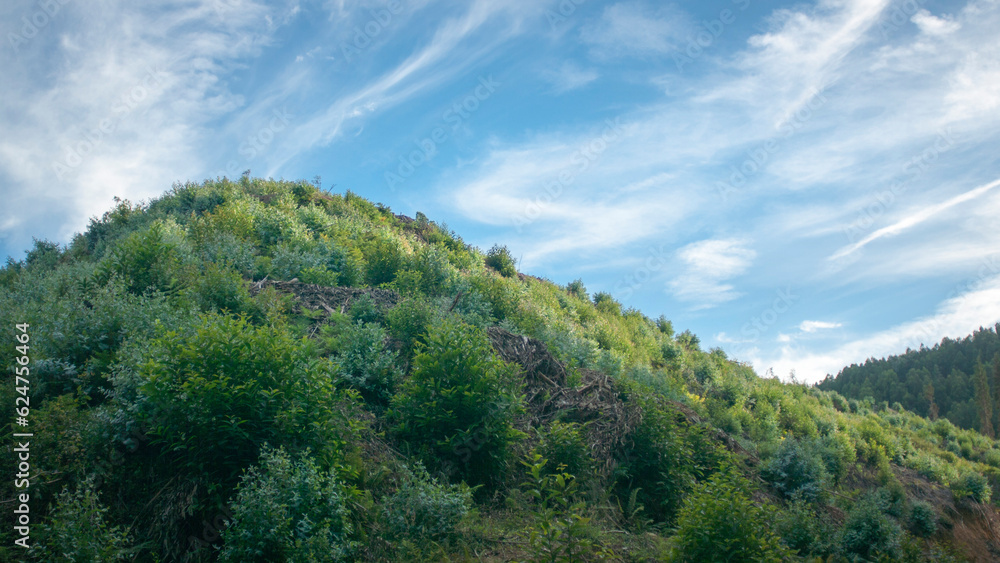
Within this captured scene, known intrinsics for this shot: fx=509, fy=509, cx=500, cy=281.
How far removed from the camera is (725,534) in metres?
6.64

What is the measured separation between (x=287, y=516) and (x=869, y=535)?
1073 centimetres

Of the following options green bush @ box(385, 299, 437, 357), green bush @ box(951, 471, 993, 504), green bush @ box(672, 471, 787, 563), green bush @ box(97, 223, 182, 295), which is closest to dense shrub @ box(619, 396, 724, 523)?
green bush @ box(672, 471, 787, 563)

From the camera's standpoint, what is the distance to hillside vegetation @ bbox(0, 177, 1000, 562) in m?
6.64

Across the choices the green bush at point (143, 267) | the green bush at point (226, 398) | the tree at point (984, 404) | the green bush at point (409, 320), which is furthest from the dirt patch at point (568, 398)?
the tree at point (984, 404)

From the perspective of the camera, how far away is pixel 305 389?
24.2 ft

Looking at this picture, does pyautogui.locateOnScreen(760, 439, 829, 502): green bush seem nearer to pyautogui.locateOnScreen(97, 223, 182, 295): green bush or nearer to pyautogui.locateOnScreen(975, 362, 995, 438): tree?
pyautogui.locateOnScreen(97, 223, 182, 295): green bush

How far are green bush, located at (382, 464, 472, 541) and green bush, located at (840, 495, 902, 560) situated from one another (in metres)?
7.73

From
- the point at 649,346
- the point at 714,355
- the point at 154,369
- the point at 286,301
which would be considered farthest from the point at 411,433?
the point at 714,355

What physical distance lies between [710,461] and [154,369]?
11501 mm

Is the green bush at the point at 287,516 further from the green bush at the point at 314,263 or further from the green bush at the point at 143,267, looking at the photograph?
the green bush at the point at 314,263

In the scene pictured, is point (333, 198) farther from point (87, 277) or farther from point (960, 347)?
point (960, 347)

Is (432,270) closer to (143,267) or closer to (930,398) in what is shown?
(143,267)

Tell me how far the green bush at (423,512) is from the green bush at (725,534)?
124 inches

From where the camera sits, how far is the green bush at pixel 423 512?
7301 millimetres
